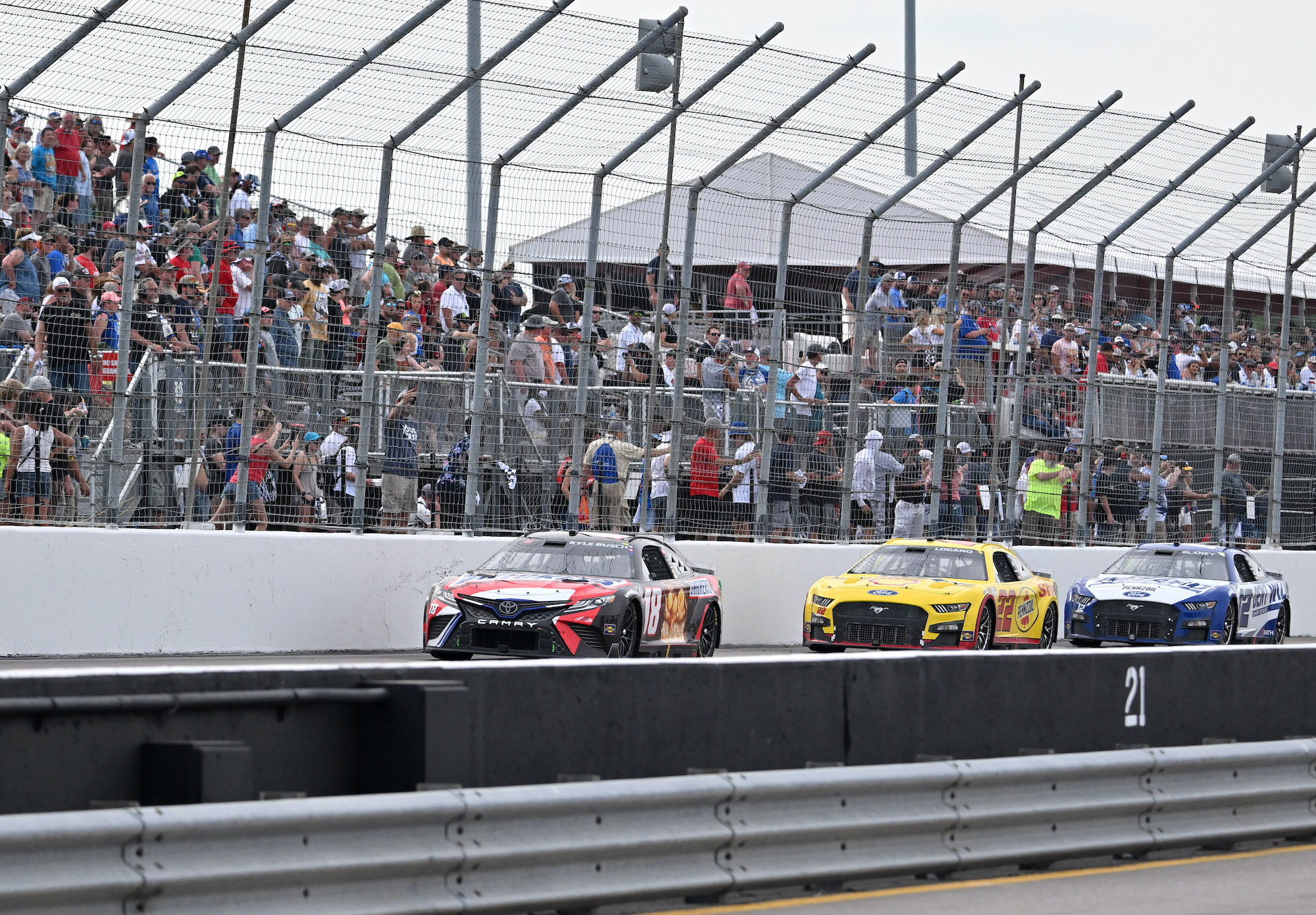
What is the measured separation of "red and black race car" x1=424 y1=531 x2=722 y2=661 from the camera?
16203mm

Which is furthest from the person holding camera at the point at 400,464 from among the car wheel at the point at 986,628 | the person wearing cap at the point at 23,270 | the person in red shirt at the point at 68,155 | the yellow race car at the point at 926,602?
the car wheel at the point at 986,628

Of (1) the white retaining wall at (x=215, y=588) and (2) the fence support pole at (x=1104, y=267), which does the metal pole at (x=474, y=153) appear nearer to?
(1) the white retaining wall at (x=215, y=588)

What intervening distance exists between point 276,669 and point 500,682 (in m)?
0.88

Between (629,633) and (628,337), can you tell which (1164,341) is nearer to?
(628,337)

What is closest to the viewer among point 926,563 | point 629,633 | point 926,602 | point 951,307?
point 629,633

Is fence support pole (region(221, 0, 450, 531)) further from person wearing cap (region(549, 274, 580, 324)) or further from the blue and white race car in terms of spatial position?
the blue and white race car

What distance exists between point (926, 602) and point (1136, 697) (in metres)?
8.86

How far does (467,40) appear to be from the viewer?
1714 centimetres

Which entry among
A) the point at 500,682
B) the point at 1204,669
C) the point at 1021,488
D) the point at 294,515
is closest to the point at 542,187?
the point at 294,515

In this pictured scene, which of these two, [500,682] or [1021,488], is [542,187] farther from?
[500,682]

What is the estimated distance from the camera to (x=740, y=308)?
817 inches

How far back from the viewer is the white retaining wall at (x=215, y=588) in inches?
617

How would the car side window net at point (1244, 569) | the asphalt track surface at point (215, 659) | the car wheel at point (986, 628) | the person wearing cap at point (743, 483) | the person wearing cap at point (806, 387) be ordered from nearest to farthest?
the asphalt track surface at point (215, 659)
the car wheel at point (986, 628)
the person wearing cap at point (743, 483)
the person wearing cap at point (806, 387)
the car side window net at point (1244, 569)

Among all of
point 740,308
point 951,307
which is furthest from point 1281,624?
point 740,308
